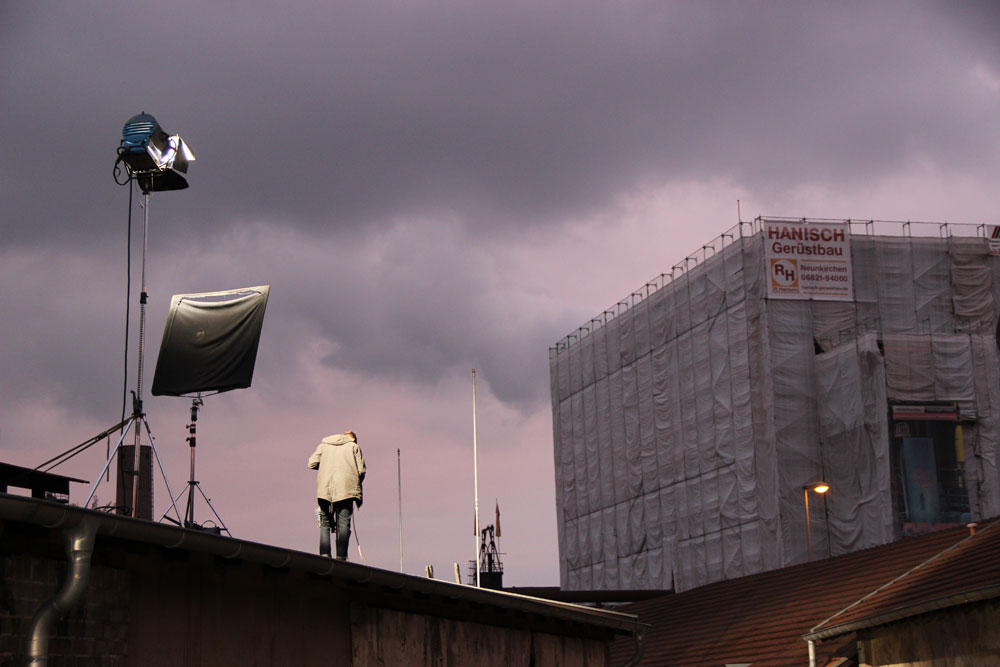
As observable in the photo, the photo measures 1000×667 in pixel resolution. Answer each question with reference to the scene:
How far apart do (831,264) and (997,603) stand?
3335cm

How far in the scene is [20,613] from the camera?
9.61 metres

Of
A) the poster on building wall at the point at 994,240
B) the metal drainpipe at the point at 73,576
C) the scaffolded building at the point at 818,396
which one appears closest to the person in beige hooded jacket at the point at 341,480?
the metal drainpipe at the point at 73,576

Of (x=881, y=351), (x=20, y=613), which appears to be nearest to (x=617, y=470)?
(x=881, y=351)

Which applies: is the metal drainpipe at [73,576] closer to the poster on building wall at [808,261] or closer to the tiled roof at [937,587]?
the tiled roof at [937,587]

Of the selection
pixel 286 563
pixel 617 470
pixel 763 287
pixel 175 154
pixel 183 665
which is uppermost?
pixel 763 287

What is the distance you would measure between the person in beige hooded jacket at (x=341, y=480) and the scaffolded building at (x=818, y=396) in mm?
32585

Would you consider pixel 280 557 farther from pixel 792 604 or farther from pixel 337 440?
pixel 792 604

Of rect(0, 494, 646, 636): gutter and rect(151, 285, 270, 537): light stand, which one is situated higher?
rect(151, 285, 270, 537): light stand

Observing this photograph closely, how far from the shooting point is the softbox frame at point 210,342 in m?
14.4

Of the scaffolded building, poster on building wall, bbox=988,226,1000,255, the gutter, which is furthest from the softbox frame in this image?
poster on building wall, bbox=988,226,1000,255

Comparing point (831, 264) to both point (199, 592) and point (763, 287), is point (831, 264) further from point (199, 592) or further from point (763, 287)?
point (199, 592)

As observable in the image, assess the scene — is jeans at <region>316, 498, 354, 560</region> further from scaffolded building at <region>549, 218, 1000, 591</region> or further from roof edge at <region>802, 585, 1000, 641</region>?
scaffolded building at <region>549, 218, 1000, 591</region>

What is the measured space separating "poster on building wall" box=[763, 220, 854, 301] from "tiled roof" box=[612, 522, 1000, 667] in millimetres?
21304

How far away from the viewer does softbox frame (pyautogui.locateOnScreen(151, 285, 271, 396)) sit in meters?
14.4
